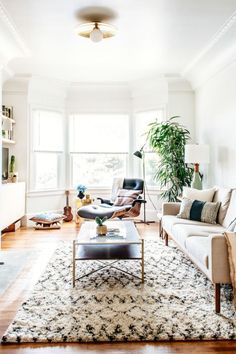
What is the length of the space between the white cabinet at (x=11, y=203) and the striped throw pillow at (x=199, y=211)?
2.66m

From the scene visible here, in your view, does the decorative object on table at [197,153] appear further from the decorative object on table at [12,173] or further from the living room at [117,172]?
the decorative object on table at [12,173]

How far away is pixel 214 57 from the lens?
4.69 meters

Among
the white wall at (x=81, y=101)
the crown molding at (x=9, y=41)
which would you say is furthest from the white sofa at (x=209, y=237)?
the crown molding at (x=9, y=41)

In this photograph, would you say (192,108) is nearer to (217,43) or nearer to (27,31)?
(217,43)

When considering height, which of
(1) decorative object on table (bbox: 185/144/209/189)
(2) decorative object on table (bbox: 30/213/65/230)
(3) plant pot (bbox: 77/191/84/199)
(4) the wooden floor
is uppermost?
(1) decorative object on table (bbox: 185/144/209/189)

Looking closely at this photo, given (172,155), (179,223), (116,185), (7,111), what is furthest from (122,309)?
(7,111)

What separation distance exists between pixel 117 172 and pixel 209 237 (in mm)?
4352

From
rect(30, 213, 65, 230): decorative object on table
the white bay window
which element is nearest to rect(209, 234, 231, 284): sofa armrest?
rect(30, 213, 65, 230): decorative object on table

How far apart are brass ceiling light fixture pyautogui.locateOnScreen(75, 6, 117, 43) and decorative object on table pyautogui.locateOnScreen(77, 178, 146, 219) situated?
2.59 metres

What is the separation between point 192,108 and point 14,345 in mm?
5252

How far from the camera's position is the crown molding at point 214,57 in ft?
12.5

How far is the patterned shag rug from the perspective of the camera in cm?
211

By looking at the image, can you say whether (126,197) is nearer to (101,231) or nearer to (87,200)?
(87,200)

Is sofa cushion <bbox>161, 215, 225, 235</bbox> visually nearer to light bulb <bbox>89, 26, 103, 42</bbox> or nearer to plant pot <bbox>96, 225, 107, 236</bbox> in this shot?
plant pot <bbox>96, 225, 107, 236</bbox>
